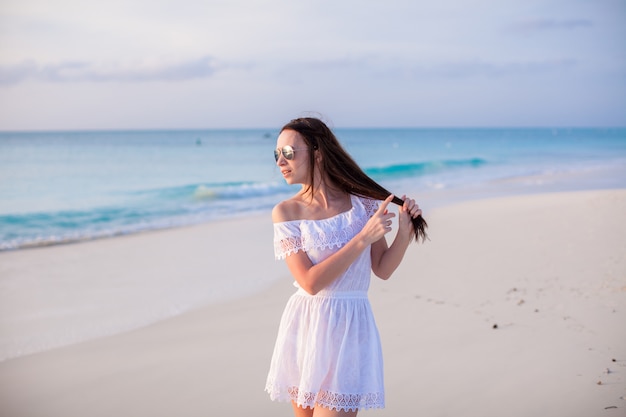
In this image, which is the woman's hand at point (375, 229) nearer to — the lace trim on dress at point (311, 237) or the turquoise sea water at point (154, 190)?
the lace trim on dress at point (311, 237)

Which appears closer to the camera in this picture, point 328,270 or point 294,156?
point 328,270

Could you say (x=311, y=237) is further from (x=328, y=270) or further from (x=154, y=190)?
(x=154, y=190)

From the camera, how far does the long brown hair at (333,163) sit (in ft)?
9.27

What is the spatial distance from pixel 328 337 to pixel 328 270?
316mm

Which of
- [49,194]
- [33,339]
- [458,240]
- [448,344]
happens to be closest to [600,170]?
[458,240]

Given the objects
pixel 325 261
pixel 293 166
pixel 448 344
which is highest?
pixel 293 166

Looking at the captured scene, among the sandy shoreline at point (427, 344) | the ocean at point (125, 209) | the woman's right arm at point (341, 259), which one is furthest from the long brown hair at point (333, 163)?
the sandy shoreline at point (427, 344)

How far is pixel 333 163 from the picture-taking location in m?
2.84

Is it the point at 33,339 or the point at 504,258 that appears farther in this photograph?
the point at 504,258

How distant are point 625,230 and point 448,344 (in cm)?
568

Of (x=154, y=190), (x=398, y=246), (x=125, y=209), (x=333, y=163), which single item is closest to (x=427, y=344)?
(x=398, y=246)

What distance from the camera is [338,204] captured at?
9.45 ft

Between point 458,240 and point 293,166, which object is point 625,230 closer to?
point 458,240

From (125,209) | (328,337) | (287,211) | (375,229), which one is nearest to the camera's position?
(375,229)
